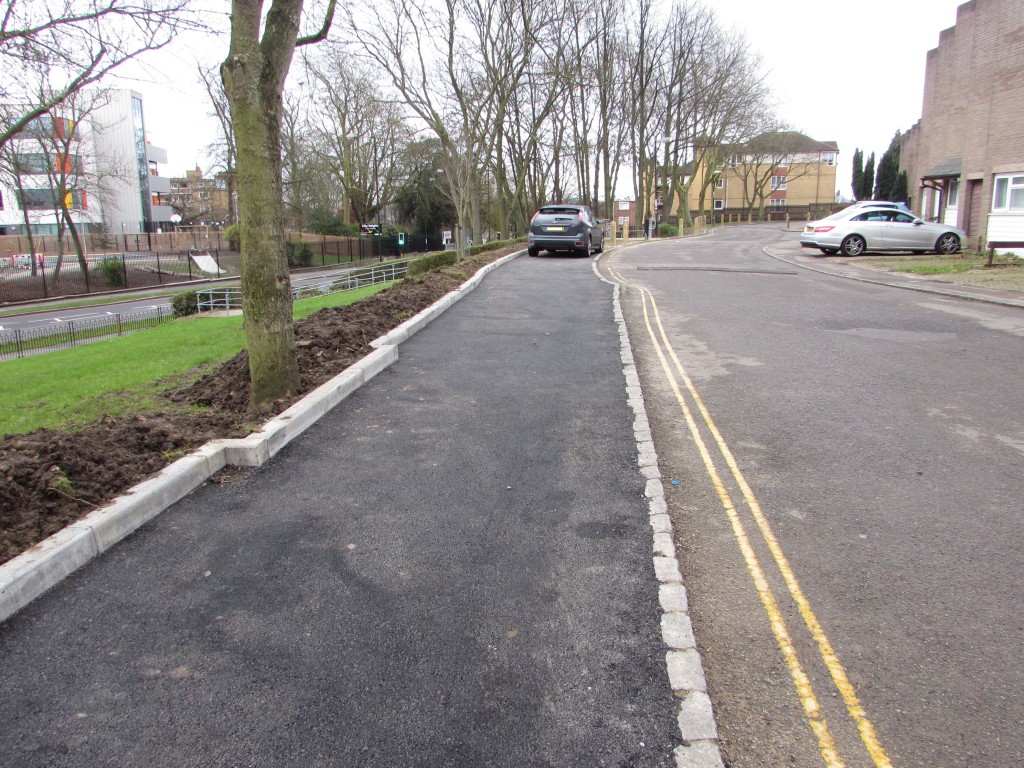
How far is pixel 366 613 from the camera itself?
346cm

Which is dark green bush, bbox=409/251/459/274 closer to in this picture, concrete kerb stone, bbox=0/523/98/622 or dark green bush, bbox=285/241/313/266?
concrete kerb stone, bbox=0/523/98/622

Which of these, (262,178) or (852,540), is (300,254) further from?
(852,540)

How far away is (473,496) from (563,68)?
3526 cm

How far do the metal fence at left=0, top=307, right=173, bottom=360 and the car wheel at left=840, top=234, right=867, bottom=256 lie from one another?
24.1 m

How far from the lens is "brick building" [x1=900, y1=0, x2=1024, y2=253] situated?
23047 mm

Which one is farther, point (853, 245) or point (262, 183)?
point (853, 245)

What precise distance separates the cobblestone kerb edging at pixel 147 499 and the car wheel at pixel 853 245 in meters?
22.3

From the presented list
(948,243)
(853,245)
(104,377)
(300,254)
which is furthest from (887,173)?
(104,377)

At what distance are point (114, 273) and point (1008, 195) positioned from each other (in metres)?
45.3

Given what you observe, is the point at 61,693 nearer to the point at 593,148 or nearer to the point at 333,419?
the point at 333,419

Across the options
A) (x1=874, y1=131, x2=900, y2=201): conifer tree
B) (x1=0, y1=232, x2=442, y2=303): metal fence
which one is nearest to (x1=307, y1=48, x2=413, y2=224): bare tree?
(x1=0, y1=232, x2=442, y2=303): metal fence

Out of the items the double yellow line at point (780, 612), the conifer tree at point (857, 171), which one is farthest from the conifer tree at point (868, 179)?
the double yellow line at point (780, 612)

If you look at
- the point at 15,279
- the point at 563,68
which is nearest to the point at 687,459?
the point at 563,68

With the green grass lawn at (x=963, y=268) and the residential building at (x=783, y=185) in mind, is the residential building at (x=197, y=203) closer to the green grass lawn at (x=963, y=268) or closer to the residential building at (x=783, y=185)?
the residential building at (x=783, y=185)
